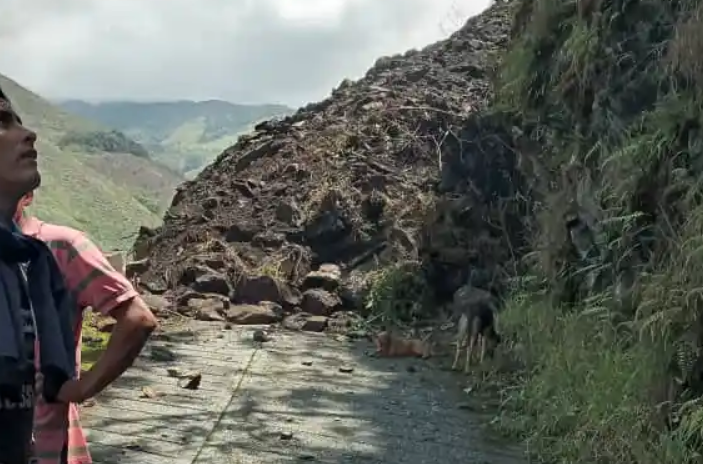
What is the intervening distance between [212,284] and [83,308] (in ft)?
25.1

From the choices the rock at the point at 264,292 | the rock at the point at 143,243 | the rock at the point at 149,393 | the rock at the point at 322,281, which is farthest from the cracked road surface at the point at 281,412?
the rock at the point at 143,243

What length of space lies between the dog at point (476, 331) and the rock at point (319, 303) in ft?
6.64

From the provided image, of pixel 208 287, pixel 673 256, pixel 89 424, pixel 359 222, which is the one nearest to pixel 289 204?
pixel 359 222

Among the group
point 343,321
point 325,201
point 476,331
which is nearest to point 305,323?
point 343,321

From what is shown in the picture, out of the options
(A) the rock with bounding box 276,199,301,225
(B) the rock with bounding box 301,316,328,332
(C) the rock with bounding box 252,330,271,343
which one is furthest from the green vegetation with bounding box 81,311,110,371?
(A) the rock with bounding box 276,199,301,225

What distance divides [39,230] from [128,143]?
25.5 meters

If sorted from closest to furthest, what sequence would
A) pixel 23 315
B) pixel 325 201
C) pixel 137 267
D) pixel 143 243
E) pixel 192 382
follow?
pixel 23 315 → pixel 192 382 → pixel 137 267 → pixel 325 201 → pixel 143 243

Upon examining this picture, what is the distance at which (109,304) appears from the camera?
1.86 m

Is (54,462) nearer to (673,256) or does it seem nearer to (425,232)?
(673,256)

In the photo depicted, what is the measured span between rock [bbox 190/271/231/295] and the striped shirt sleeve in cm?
764

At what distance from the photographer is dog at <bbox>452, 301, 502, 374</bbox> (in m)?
7.08

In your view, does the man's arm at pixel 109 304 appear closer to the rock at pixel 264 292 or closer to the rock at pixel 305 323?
the rock at pixel 305 323

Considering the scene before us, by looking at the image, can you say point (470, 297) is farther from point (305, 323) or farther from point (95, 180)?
point (95, 180)

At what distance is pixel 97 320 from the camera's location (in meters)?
7.96
